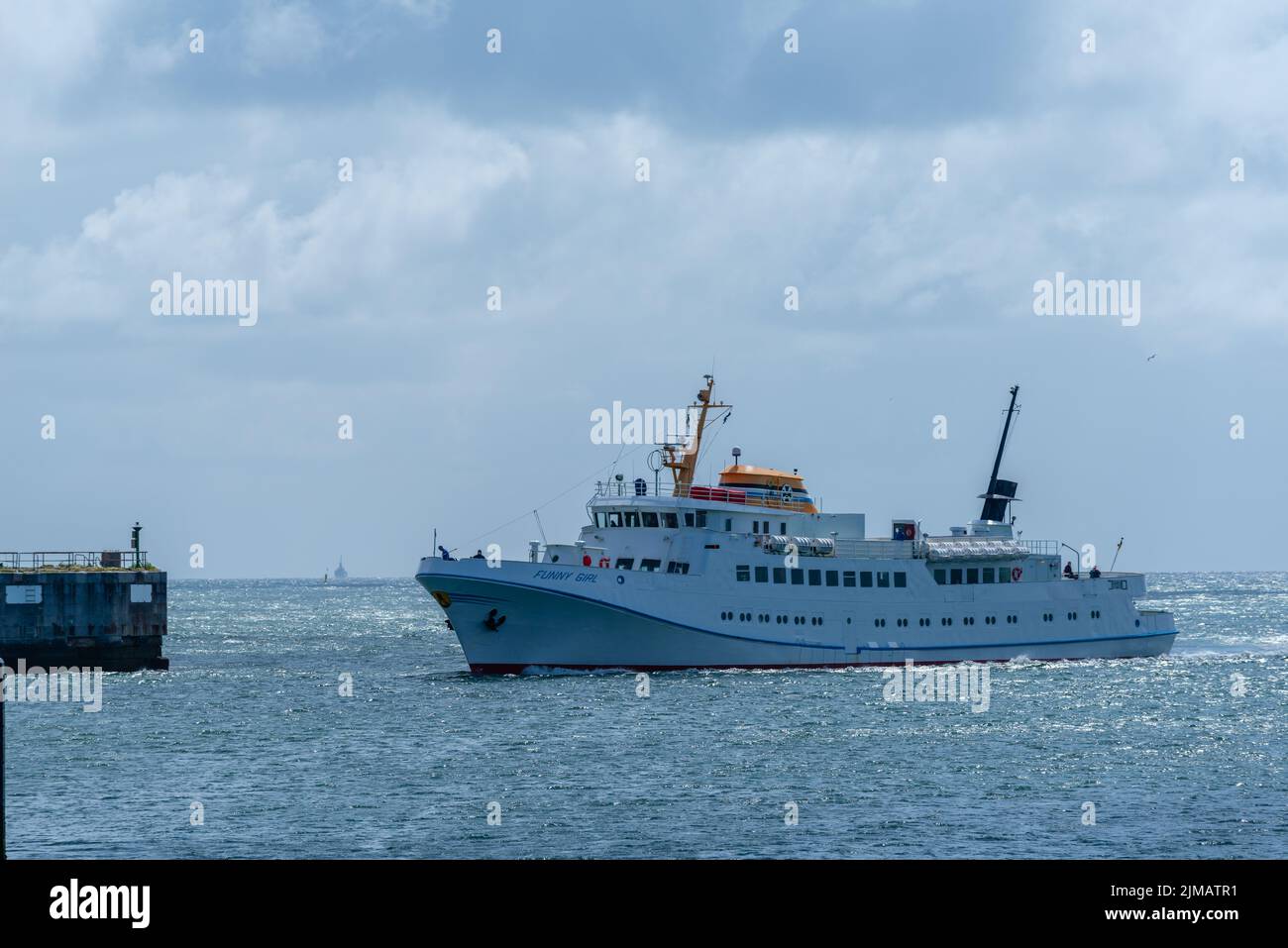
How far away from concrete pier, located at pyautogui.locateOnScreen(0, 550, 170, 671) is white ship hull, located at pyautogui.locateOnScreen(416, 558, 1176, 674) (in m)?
13.4

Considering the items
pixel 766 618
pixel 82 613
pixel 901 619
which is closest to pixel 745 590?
pixel 766 618

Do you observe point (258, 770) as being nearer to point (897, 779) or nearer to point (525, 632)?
point (897, 779)

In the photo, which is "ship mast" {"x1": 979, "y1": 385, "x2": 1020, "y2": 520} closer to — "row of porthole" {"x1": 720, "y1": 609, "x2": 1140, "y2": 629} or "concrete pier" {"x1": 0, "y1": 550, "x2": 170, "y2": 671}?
"row of porthole" {"x1": 720, "y1": 609, "x2": 1140, "y2": 629}

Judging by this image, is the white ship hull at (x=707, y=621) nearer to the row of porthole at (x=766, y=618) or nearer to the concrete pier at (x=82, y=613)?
the row of porthole at (x=766, y=618)

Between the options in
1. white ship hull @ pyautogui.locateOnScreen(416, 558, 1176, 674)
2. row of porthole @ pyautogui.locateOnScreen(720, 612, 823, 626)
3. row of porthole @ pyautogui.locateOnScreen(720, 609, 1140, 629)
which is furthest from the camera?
row of porthole @ pyautogui.locateOnScreen(720, 609, 1140, 629)

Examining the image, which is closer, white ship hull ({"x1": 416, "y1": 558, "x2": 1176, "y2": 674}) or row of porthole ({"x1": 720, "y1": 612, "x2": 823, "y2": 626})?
white ship hull ({"x1": 416, "y1": 558, "x2": 1176, "y2": 674})

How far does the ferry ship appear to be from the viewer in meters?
55.1

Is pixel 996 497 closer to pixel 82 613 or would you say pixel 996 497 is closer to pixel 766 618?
pixel 766 618

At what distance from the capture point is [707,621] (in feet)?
187

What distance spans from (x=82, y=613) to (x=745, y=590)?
84.1 feet

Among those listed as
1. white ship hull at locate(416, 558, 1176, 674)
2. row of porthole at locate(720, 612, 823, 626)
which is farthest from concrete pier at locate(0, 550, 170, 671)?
row of porthole at locate(720, 612, 823, 626)
